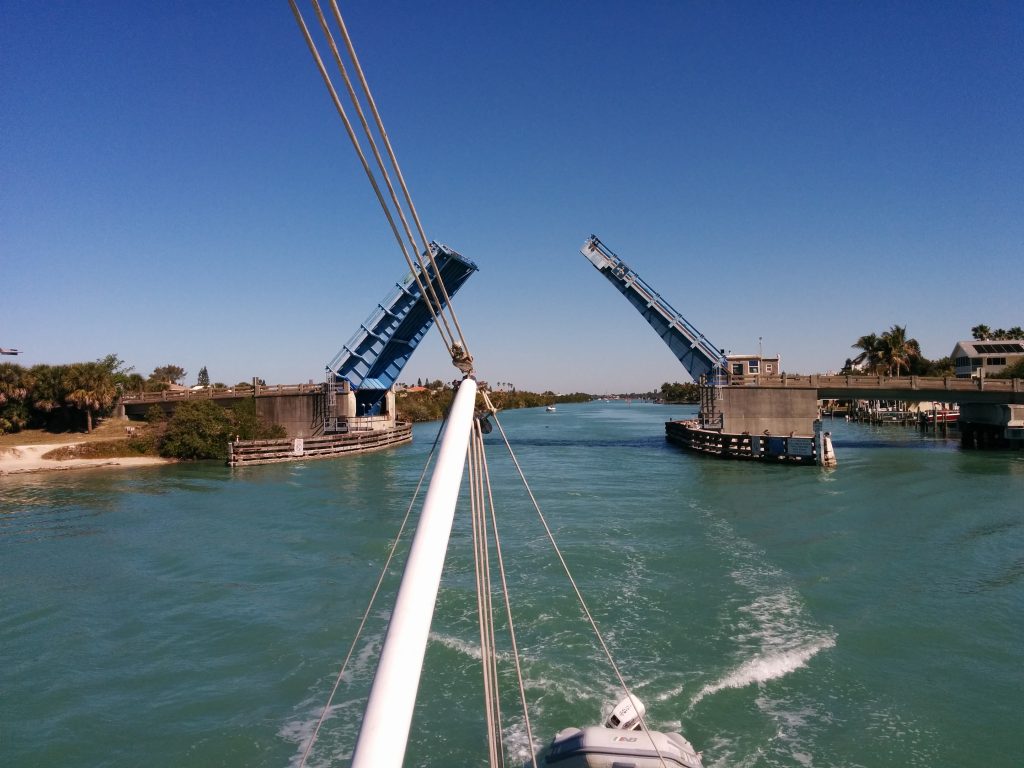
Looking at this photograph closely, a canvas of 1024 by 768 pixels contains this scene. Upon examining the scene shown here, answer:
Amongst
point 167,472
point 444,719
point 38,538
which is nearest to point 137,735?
point 444,719

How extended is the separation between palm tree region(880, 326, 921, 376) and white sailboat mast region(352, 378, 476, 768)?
7185cm

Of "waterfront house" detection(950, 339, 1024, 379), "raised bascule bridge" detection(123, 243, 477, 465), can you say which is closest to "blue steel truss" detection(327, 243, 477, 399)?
"raised bascule bridge" detection(123, 243, 477, 465)

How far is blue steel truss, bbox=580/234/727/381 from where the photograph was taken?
3120cm

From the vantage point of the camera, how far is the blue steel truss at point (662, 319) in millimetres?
31203

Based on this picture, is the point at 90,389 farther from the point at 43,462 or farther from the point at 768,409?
the point at 768,409

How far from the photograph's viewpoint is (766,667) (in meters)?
7.98

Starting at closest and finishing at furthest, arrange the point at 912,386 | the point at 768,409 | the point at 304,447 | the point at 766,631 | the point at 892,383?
1. the point at 766,631
2. the point at 768,409
3. the point at 304,447
4. the point at 912,386
5. the point at 892,383

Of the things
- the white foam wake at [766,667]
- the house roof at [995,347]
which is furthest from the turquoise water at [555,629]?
the house roof at [995,347]

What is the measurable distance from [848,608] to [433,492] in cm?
987

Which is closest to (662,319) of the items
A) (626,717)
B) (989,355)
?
(626,717)

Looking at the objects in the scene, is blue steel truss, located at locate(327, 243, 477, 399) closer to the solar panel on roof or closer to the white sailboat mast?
the white sailboat mast

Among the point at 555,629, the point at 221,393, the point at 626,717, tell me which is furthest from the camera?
the point at 221,393

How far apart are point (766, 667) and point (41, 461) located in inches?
1270

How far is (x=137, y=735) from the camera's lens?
21.7 ft
